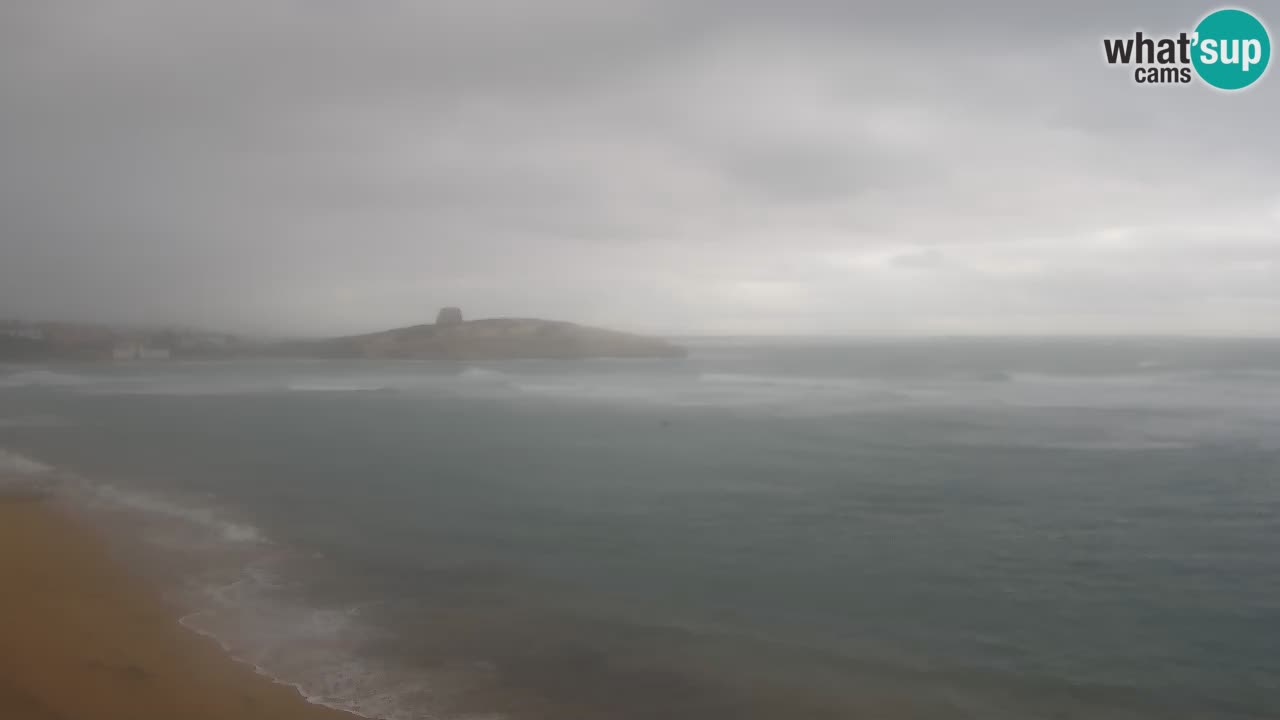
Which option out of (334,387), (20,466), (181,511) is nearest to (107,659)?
(181,511)

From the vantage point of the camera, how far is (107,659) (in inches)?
307

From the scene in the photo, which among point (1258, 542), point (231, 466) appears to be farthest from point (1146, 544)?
point (231, 466)

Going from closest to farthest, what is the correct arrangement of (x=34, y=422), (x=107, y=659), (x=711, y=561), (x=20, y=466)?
1. (x=107, y=659)
2. (x=711, y=561)
3. (x=20, y=466)
4. (x=34, y=422)

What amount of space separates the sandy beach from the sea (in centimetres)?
34

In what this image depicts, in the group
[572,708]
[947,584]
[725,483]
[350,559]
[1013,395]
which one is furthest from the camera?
[1013,395]

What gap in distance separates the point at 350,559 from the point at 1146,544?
13474 millimetres

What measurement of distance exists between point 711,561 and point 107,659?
7.95m

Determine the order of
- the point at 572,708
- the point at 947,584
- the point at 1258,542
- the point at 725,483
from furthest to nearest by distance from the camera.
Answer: the point at 725,483
the point at 1258,542
the point at 947,584
the point at 572,708

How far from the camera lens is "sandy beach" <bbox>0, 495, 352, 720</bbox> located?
680cm

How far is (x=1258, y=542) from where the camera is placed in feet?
44.4

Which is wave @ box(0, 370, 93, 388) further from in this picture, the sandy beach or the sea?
the sandy beach

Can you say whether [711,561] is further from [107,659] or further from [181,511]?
[181,511]

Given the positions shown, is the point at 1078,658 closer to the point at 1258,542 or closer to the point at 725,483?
the point at 1258,542

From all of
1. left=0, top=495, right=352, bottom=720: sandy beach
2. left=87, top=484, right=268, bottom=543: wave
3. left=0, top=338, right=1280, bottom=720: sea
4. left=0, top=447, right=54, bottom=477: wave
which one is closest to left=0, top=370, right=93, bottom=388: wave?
left=0, top=338, right=1280, bottom=720: sea
